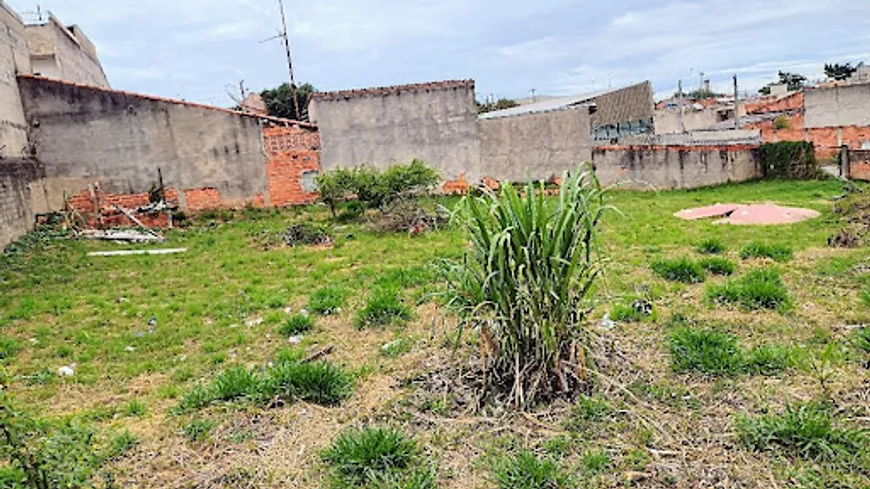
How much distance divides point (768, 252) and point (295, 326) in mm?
5468

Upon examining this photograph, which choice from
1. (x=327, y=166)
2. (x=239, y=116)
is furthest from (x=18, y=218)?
(x=327, y=166)

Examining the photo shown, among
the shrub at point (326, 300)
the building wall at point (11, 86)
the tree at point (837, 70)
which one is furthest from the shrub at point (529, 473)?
the tree at point (837, 70)

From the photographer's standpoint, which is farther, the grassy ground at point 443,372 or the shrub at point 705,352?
the shrub at point 705,352

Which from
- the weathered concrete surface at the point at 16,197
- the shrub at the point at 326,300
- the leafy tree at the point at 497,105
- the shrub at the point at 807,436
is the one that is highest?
the leafy tree at the point at 497,105

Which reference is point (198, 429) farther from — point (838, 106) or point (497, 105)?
point (497, 105)

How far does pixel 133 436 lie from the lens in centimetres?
357

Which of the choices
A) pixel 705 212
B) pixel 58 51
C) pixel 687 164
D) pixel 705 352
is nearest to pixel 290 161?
pixel 58 51

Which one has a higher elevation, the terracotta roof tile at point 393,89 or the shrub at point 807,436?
the terracotta roof tile at point 393,89

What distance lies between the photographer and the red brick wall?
15258mm

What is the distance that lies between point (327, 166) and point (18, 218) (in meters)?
7.21

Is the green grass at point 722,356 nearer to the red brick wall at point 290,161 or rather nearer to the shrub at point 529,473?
the shrub at point 529,473

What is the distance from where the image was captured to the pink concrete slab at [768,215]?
9.20 m

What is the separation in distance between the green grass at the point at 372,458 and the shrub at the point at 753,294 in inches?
136

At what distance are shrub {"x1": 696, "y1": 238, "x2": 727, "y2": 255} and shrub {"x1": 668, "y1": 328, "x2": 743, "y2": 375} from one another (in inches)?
135
